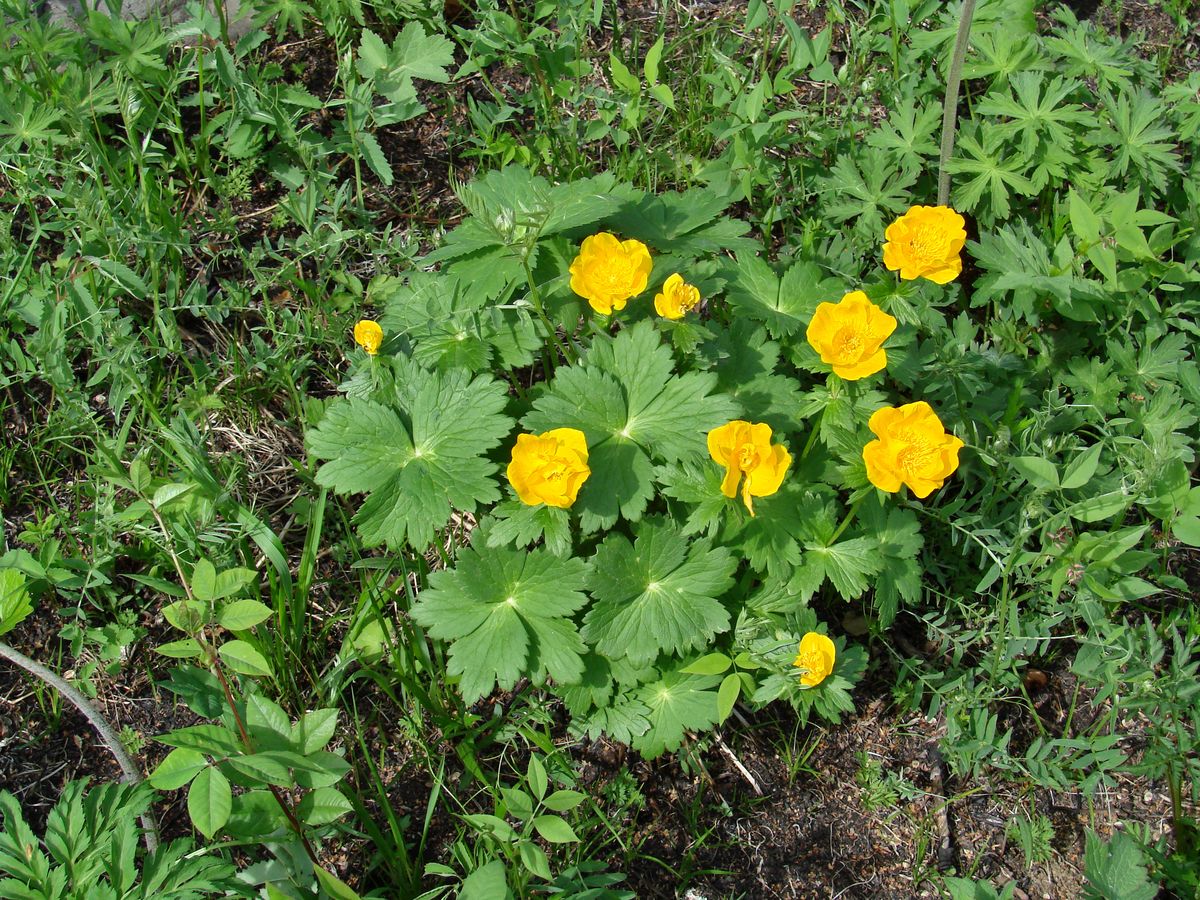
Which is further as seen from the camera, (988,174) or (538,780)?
(988,174)

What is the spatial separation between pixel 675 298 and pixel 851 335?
42 centimetres

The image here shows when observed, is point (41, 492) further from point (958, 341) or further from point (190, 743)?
point (958, 341)

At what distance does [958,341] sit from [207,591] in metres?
2.16

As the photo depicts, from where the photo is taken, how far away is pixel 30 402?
3.18m

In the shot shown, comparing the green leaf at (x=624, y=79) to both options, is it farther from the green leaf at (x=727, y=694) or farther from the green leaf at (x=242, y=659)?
the green leaf at (x=242, y=659)

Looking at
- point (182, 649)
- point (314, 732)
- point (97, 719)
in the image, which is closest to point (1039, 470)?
point (314, 732)

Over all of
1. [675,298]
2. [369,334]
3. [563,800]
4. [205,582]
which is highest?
[675,298]

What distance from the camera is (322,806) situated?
7.64ft

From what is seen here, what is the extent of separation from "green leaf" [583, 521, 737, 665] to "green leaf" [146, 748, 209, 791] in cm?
90

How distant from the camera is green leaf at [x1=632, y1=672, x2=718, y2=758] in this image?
2.54 m

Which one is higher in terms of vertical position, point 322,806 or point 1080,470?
point 1080,470

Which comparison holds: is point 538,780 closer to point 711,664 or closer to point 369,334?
→ point 711,664

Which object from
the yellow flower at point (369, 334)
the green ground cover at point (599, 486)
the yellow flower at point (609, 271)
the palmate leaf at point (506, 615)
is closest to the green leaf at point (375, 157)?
the green ground cover at point (599, 486)

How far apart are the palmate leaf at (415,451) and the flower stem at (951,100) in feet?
5.42
